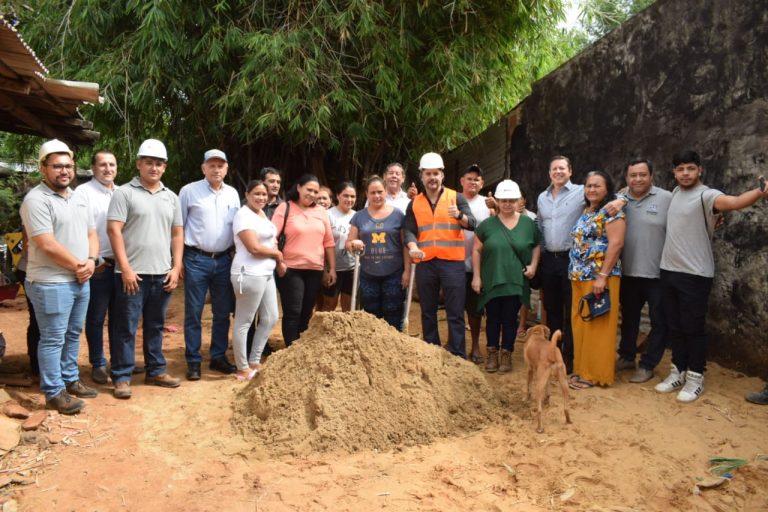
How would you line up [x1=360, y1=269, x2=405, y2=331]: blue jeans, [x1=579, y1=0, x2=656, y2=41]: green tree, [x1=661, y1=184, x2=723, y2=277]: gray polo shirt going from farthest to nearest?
1. [x1=579, y1=0, x2=656, y2=41]: green tree
2. [x1=360, y1=269, x2=405, y2=331]: blue jeans
3. [x1=661, y1=184, x2=723, y2=277]: gray polo shirt

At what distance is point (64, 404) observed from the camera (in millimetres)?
3838

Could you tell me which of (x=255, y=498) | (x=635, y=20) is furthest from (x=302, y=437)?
(x=635, y=20)

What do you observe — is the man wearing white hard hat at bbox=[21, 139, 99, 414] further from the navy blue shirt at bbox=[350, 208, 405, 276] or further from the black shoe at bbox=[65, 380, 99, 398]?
the navy blue shirt at bbox=[350, 208, 405, 276]

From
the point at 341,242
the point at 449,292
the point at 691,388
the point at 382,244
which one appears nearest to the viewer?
the point at 691,388

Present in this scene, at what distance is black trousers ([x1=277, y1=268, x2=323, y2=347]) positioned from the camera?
4832mm

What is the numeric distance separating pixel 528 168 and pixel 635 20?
84.6 inches

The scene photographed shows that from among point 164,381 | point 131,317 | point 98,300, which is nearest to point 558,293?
point 164,381

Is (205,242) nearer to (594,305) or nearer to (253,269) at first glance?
(253,269)

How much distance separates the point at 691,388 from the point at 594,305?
0.86m

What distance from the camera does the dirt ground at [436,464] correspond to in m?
2.92

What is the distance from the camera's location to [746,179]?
4523 mm

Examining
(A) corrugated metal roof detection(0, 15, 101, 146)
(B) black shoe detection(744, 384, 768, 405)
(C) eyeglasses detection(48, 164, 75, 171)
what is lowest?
(B) black shoe detection(744, 384, 768, 405)

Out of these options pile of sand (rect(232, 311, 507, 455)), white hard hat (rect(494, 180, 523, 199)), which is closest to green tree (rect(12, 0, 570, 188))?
white hard hat (rect(494, 180, 523, 199))

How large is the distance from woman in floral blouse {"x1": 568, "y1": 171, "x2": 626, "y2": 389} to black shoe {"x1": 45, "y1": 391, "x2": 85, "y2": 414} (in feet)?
11.5
